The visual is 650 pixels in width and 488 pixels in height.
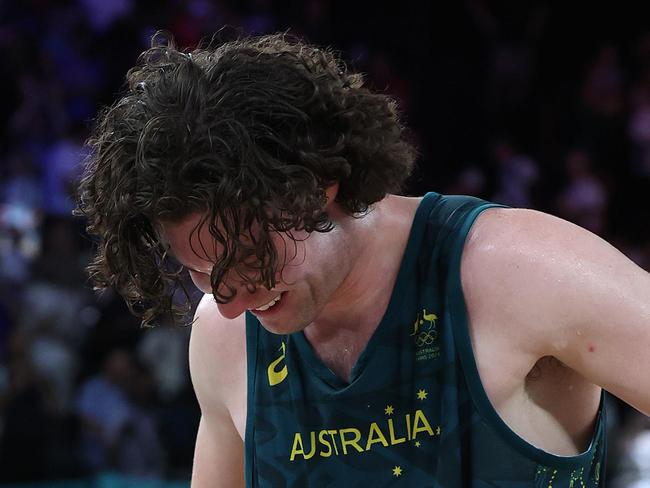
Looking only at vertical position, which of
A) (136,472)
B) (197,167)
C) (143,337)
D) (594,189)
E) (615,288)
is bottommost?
(136,472)

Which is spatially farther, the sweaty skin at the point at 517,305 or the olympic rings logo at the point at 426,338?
the olympic rings logo at the point at 426,338

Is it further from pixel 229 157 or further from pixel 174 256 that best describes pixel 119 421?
pixel 229 157

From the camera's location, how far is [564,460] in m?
1.54

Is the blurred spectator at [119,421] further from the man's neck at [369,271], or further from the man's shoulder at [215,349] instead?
the man's neck at [369,271]

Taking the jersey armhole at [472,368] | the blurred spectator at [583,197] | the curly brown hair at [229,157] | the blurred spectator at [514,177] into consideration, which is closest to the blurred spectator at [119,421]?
the blurred spectator at [514,177]

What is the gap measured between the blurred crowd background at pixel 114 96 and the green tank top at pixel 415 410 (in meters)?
3.31

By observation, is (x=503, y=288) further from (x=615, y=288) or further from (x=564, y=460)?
(x=564, y=460)

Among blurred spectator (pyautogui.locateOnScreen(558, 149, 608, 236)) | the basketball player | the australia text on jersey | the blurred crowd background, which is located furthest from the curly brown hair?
blurred spectator (pyautogui.locateOnScreen(558, 149, 608, 236))

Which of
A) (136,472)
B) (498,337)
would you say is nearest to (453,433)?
(498,337)

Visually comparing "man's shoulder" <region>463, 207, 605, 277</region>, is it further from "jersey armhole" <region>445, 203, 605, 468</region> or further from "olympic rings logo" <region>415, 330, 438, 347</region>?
"olympic rings logo" <region>415, 330, 438, 347</region>

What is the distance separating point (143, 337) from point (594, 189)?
2.76 meters

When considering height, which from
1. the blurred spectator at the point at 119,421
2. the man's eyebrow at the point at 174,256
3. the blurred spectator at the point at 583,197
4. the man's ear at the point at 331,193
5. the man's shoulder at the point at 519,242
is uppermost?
the man's ear at the point at 331,193

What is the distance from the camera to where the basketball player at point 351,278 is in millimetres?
1472

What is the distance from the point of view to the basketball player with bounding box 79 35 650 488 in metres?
1.47
